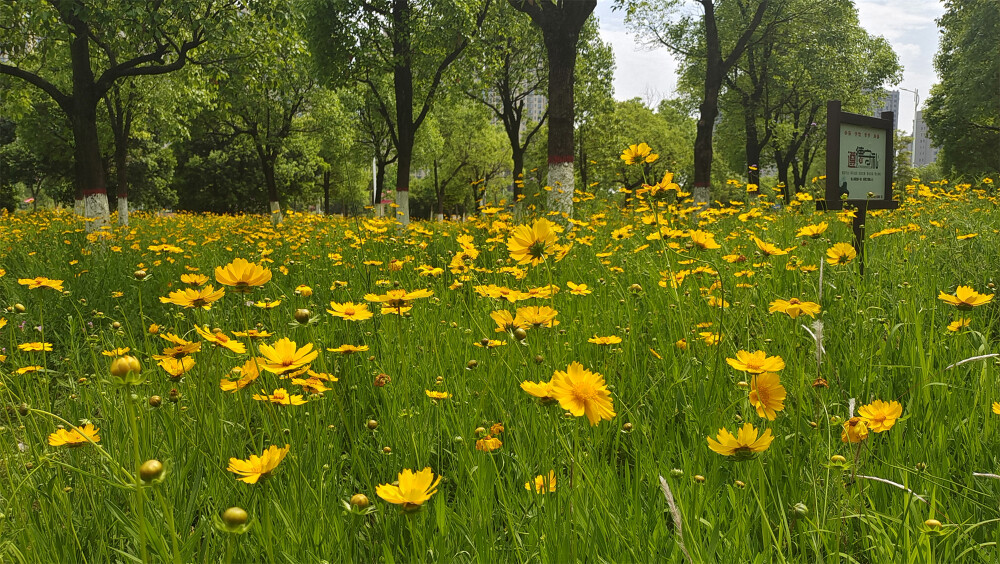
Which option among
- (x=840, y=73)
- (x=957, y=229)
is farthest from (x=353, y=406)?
(x=840, y=73)

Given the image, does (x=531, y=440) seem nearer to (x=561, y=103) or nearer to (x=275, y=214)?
(x=561, y=103)

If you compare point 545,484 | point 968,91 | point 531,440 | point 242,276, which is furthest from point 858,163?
point 968,91

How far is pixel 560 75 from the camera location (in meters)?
6.74

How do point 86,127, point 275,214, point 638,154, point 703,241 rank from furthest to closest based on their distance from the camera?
point 275,214
point 86,127
point 638,154
point 703,241

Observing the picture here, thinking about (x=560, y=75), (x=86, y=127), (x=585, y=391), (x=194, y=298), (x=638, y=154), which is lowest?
(x=585, y=391)

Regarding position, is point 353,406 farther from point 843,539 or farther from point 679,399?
point 843,539

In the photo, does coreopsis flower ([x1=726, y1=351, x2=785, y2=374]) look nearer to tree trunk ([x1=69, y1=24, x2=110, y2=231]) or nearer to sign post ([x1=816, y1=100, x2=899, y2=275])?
sign post ([x1=816, y1=100, x2=899, y2=275])

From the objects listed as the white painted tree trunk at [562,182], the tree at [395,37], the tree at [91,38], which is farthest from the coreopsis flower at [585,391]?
the tree at [395,37]

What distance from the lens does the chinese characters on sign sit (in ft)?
11.3

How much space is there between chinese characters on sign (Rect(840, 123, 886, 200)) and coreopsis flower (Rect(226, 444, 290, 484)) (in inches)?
144

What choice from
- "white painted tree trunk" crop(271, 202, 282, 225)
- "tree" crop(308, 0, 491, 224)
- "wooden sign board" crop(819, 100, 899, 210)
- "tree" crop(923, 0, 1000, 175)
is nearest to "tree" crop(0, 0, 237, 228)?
"tree" crop(308, 0, 491, 224)

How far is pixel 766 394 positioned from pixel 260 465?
34.9 inches

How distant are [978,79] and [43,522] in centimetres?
2469

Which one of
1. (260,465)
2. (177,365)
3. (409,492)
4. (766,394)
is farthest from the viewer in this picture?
(177,365)
